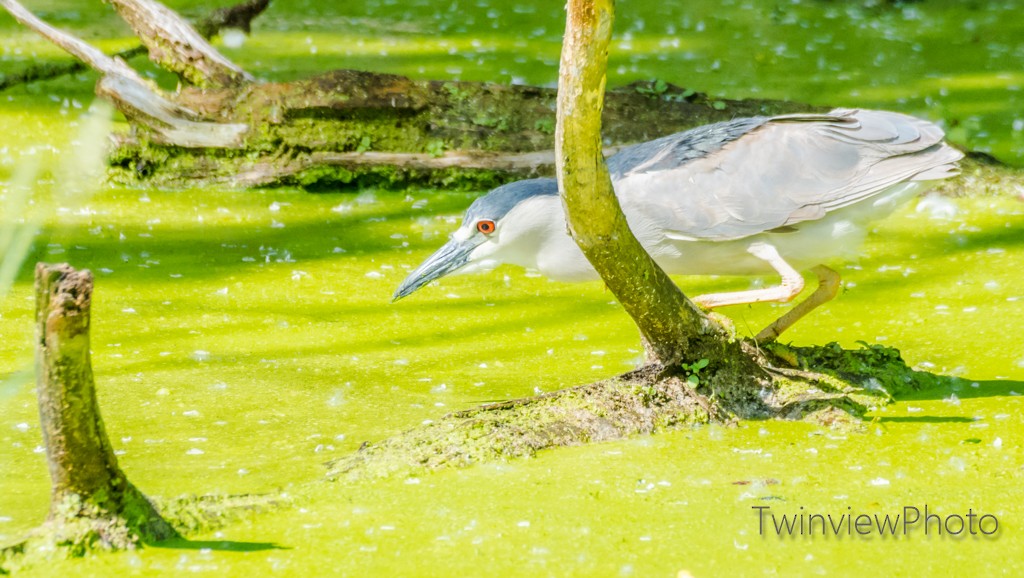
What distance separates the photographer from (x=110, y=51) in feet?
23.2

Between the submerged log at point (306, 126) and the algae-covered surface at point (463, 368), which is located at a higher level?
the submerged log at point (306, 126)

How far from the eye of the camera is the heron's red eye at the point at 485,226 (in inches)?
131

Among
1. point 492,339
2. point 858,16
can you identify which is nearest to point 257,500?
point 492,339

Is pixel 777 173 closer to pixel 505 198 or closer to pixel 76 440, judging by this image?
pixel 505 198

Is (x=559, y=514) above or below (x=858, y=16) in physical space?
below

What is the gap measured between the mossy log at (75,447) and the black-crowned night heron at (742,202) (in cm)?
131

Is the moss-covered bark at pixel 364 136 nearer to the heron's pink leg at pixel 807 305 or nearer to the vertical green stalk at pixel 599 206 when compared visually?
the heron's pink leg at pixel 807 305

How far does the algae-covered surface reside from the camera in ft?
→ 8.02

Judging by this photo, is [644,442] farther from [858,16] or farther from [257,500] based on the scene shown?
[858,16]

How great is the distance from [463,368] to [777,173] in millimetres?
1215

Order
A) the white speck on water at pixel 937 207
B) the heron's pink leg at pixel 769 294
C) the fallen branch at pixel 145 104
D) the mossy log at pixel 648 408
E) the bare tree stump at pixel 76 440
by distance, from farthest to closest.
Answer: the fallen branch at pixel 145 104 → the white speck on water at pixel 937 207 → the heron's pink leg at pixel 769 294 → the mossy log at pixel 648 408 → the bare tree stump at pixel 76 440

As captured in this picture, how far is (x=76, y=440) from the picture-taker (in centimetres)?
227

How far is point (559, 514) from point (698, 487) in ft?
1.23

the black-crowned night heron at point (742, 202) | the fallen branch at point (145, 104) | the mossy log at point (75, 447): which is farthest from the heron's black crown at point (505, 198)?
the fallen branch at point (145, 104)
